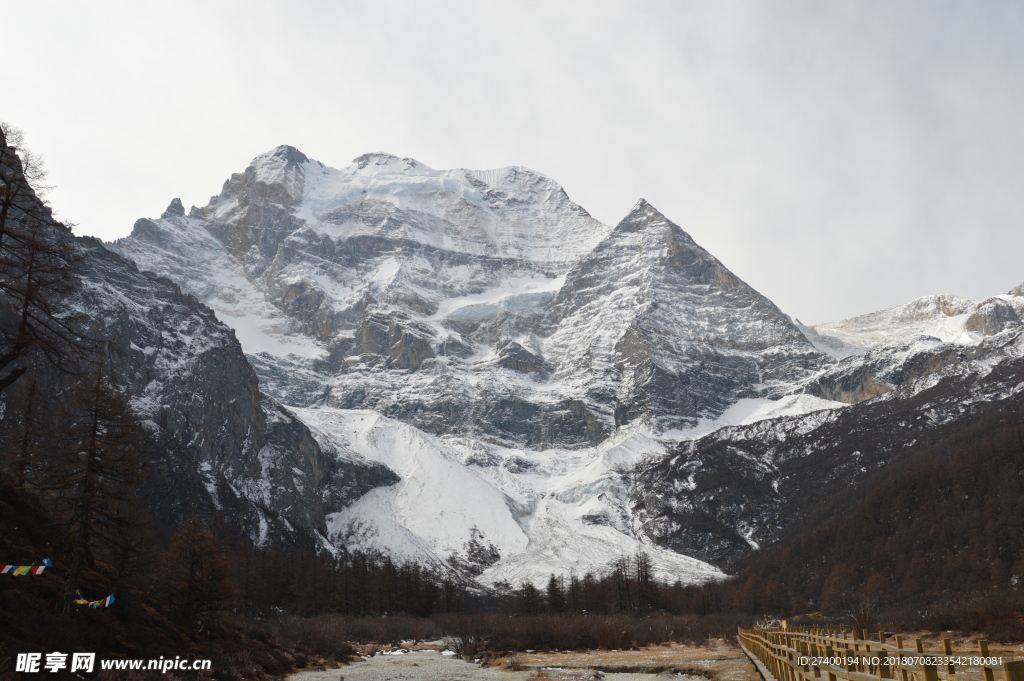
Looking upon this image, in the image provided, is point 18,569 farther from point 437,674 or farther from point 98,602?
point 437,674

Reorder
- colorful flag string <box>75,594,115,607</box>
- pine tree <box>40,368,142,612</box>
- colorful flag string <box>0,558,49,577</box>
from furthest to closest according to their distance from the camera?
pine tree <box>40,368,142,612</box> < colorful flag string <box>75,594,115,607</box> < colorful flag string <box>0,558,49,577</box>

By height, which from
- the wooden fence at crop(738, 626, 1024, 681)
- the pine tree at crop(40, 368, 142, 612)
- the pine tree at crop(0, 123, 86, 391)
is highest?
the pine tree at crop(0, 123, 86, 391)

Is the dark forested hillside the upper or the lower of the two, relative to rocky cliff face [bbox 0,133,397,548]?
lower

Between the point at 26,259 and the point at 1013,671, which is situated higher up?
the point at 26,259

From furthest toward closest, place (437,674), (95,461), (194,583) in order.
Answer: (437,674) → (194,583) → (95,461)

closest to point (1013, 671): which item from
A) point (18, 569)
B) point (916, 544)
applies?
point (18, 569)

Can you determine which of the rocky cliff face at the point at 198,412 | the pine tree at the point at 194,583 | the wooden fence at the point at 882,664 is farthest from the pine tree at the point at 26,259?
the rocky cliff face at the point at 198,412

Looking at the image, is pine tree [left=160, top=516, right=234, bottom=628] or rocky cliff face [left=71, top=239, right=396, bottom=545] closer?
pine tree [left=160, top=516, right=234, bottom=628]

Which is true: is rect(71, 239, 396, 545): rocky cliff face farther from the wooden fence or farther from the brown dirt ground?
the wooden fence

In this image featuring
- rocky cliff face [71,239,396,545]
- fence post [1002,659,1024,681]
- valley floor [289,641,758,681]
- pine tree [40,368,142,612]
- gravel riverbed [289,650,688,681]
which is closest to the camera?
fence post [1002,659,1024,681]

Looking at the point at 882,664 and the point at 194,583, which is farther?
A: the point at 194,583

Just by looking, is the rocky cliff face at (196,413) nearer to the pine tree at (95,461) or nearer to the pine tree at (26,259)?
the pine tree at (95,461)

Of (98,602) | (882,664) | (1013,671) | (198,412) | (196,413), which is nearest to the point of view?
(1013,671)

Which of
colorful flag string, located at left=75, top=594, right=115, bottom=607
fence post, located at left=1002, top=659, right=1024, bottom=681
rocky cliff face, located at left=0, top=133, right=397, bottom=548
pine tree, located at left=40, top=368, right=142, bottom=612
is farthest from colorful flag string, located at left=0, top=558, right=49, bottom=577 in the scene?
rocky cliff face, located at left=0, top=133, right=397, bottom=548
